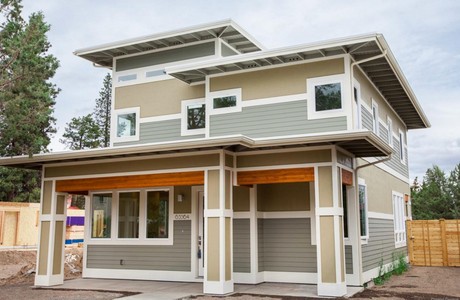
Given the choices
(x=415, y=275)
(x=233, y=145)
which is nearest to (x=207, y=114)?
(x=233, y=145)

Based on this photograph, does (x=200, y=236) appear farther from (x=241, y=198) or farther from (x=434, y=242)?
(x=434, y=242)

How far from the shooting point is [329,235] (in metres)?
9.58

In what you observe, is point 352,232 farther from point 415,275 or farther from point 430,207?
point 430,207

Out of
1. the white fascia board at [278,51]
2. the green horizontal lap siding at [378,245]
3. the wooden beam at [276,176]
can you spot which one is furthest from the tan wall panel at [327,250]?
the white fascia board at [278,51]

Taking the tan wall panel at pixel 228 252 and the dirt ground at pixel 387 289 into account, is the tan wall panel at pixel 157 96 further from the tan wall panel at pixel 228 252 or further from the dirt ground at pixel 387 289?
the dirt ground at pixel 387 289

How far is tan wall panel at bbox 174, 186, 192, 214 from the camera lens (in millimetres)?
12562

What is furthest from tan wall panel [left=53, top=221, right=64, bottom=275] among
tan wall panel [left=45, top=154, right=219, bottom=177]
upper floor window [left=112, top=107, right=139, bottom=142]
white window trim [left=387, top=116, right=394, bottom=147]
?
white window trim [left=387, top=116, right=394, bottom=147]

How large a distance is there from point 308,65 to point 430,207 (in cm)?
2631

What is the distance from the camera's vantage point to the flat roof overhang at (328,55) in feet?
35.3

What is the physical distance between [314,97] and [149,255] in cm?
603

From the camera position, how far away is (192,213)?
12.5 meters

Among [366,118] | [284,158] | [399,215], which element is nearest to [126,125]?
[284,158]

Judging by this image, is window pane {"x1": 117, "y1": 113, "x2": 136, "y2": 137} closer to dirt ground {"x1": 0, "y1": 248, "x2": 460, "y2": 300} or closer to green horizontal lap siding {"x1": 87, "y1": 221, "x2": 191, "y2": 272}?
green horizontal lap siding {"x1": 87, "y1": 221, "x2": 191, "y2": 272}

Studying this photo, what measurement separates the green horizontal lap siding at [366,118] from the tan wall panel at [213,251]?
4783 mm
